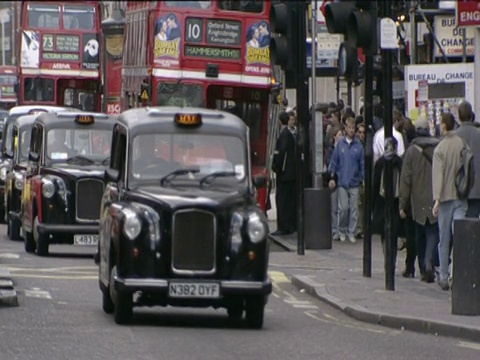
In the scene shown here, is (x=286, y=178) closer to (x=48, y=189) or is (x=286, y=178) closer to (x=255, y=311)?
(x=48, y=189)

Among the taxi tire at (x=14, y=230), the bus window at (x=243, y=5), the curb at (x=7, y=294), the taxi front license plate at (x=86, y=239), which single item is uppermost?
the bus window at (x=243, y=5)

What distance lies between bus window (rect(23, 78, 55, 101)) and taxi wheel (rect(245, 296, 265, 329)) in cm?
2994

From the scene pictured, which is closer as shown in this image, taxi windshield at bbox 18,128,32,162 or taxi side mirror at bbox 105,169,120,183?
taxi side mirror at bbox 105,169,120,183

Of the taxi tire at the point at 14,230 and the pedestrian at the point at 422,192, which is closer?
the pedestrian at the point at 422,192

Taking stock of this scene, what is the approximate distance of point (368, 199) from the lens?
59.6ft

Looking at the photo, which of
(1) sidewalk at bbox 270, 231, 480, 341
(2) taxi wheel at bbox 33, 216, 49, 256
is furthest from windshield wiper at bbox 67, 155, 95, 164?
(1) sidewalk at bbox 270, 231, 480, 341

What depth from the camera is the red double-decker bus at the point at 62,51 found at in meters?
42.0

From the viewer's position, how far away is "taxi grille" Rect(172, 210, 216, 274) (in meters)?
13.5

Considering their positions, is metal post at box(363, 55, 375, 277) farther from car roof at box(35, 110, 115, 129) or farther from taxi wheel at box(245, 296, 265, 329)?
car roof at box(35, 110, 115, 129)

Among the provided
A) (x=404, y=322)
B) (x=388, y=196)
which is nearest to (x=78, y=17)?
(x=388, y=196)

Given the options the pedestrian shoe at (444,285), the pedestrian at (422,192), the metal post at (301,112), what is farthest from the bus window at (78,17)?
the pedestrian shoe at (444,285)

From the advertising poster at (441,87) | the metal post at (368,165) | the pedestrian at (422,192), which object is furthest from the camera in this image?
the advertising poster at (441,87)

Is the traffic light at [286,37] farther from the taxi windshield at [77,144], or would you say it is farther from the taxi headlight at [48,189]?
the taxi headlight at [48,189]

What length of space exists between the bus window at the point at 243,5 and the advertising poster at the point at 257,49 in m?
0.39
